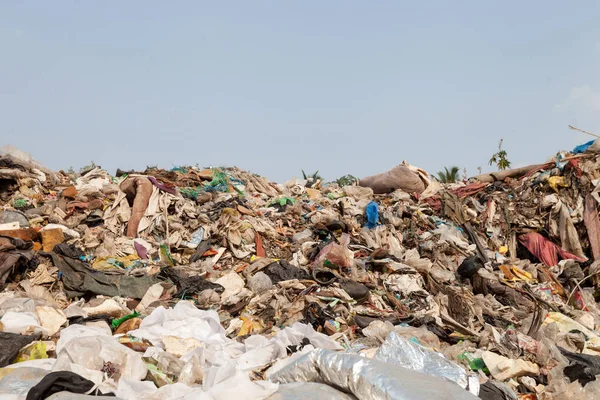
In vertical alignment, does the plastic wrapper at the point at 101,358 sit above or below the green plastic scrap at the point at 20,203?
below

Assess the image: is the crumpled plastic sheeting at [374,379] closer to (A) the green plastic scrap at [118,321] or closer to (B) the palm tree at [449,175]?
(A) the green plastic scrap at [118,321]

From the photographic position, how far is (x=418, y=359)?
12.6 ft

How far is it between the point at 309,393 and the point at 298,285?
3.30 metres

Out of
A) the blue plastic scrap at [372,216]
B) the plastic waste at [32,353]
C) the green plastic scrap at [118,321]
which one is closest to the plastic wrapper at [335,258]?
the blue plastic scrap at [372,216]

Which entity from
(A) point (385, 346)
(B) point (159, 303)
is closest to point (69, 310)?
(B) point (159, 303)

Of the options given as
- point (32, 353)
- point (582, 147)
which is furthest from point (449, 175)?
point (32, 353)

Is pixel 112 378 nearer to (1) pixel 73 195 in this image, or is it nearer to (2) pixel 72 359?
(2) pixel 72 359

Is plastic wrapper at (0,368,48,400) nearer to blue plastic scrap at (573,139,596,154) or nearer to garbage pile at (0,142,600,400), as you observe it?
garbage pile at (0,142,600,400)

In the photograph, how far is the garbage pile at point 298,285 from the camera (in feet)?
11.5

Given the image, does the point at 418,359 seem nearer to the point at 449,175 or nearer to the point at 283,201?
the point at 283,201

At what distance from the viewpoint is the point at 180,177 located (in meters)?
10.1

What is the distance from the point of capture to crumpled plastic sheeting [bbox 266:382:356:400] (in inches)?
110

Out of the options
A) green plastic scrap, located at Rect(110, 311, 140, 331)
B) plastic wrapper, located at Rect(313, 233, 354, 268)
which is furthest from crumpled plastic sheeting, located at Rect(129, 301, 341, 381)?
plastic wrapper, located at Rect(313, 233, 354, 268)

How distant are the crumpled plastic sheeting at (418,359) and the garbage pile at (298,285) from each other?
0.02 m
